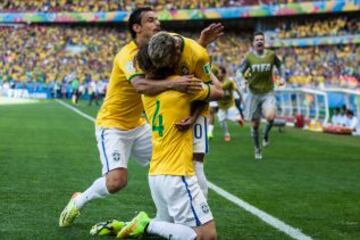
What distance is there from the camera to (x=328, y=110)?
1030 inches

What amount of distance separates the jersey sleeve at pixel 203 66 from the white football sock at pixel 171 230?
111 cm

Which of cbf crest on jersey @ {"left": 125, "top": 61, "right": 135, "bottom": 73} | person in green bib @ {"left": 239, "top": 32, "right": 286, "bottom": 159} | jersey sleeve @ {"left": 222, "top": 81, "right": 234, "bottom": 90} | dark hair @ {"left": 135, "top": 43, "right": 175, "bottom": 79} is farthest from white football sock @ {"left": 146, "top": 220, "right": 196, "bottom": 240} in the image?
jersey sleeve @ {"left": 222, "top": 81, "right": 234, "bottom": 90}

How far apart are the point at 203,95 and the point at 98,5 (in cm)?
6743

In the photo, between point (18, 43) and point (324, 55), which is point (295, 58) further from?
point (18, 43)

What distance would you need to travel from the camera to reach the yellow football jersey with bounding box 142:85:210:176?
558 cm

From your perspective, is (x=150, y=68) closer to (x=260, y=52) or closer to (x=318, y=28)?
(x=260, y=52)

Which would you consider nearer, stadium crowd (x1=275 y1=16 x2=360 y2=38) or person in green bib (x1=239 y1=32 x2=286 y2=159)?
person in green bib (x1=239 y1=32 x2=286 y2=159)

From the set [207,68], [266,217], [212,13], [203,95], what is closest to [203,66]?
[207,68]

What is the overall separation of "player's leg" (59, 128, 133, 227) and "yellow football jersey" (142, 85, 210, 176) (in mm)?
1487

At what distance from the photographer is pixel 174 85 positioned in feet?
18.3

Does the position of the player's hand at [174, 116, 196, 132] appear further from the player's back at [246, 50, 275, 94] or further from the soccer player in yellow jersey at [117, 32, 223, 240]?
the player's back at [246, 50, 275, 94]

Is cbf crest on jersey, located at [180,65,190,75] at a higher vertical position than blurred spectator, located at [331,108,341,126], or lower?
higher

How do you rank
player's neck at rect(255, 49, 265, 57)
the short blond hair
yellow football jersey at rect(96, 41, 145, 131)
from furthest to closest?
1. player's neck at rect(255, 49, 265, 57)
2. yellow football jersey at rect(96, 41, 145, 131)
3. the short blond hair

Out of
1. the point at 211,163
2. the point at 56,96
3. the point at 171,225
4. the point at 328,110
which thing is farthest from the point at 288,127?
the point at 56,96
